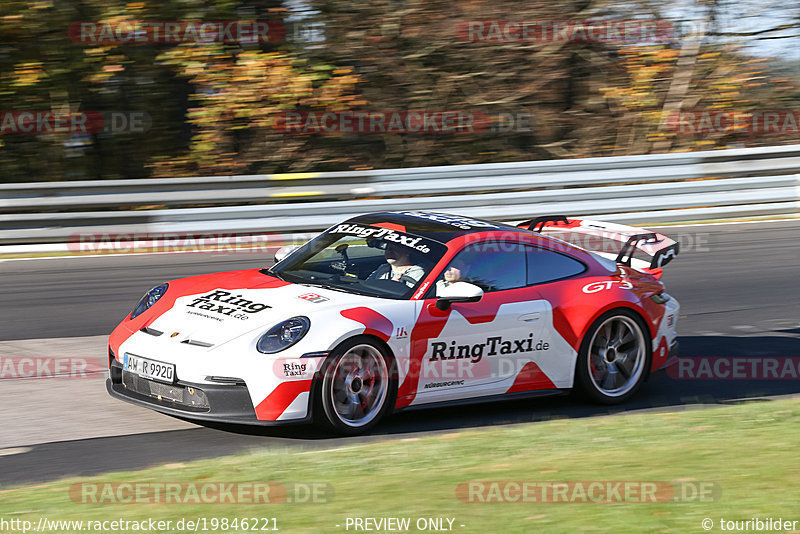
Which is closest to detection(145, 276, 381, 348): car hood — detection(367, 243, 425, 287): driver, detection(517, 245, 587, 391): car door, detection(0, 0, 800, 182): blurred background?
detection(367, 243, 425, 287): driver

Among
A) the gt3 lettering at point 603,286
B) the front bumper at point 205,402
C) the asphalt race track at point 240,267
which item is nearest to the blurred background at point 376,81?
the asphalt race track at point 240,267

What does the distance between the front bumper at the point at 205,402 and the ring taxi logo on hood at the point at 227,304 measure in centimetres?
52

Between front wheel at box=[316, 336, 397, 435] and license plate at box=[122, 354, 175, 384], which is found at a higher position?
license plate at box=[122, 354, 175, 384]

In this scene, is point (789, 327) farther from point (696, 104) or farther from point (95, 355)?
point (696, 104)

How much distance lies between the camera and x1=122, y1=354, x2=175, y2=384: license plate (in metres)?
5.89

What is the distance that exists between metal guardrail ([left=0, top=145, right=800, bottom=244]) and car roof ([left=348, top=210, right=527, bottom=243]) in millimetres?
6171

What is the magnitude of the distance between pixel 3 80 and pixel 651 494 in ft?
42.4

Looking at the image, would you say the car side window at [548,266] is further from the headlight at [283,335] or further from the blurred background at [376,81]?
the blurred background at [376,81]

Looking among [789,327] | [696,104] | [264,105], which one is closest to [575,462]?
[789,327]

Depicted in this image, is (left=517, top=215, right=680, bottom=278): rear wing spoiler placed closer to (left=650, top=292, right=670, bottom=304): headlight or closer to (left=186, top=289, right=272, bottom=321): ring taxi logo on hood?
(left=650, top=292, right=670, bottom=304): headlight

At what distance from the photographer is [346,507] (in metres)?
4.46

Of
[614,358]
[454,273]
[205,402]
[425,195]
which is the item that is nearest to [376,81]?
[425,195]

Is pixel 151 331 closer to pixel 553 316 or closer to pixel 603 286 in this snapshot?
pixel 553 316

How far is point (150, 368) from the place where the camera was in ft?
19.7
